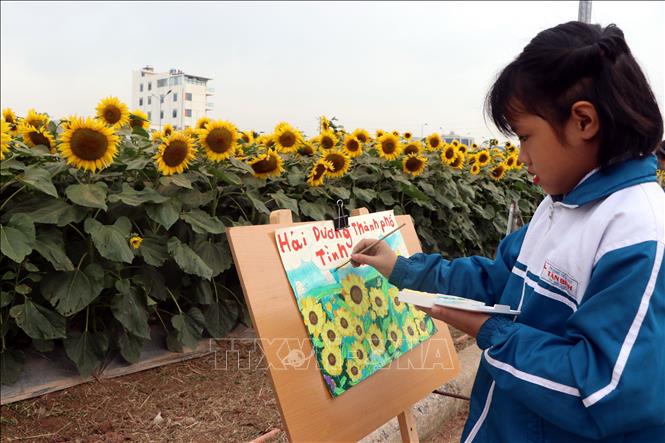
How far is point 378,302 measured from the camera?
195 centimetres

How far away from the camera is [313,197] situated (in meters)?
3.40

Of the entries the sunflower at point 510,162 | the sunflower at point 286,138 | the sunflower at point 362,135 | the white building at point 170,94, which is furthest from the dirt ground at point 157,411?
the white building at point 170,94

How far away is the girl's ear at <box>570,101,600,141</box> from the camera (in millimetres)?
1094

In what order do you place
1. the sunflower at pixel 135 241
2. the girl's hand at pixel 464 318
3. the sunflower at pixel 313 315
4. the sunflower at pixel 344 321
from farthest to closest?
the sunflower at pixel 135 241
the sunflower at pixel 344 321
the sunflower at pixel 313 315
the girl's hand at pixel 464 318

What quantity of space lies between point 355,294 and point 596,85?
1.01 m

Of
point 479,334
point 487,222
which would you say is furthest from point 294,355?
point 487,222

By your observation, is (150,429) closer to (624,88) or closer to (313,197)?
(313,197)

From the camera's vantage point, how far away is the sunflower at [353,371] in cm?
175

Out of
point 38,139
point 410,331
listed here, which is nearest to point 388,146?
point 410,331

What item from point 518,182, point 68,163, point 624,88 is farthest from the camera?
point 518,182

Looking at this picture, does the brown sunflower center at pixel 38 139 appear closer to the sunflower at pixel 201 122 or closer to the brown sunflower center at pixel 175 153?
the brown sunflower center at pixel 175 153

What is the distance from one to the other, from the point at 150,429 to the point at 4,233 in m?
0.97

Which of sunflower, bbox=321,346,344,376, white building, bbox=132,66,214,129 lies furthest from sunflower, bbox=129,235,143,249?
white building, bbox=132,66,214,129

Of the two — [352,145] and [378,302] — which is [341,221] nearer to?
[378,302]
